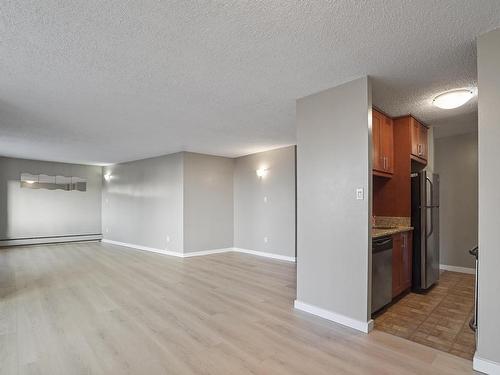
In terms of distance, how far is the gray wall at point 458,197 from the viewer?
16.4 feet

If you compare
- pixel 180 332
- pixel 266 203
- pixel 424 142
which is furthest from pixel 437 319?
pixel 266 203

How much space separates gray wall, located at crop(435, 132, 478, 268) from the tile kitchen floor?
1095mm

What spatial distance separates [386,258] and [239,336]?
1.91 meters

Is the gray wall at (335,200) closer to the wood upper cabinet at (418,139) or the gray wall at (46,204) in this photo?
the wood upper cabinet at (418,139)

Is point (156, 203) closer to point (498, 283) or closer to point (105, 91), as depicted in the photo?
point (105, 91)

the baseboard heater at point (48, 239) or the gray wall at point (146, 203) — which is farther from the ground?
the gray wall at point (146, 203)

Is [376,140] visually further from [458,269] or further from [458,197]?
[458,269]

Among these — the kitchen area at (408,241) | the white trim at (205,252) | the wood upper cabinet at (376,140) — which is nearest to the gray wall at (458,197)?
the kitchen area at (408,241)

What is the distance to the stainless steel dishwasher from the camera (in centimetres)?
301

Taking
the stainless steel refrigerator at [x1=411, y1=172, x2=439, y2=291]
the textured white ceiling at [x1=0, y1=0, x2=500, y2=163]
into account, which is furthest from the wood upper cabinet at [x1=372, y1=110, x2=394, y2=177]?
the stainless steel refrigerator at [x1=411, y1=172, x2=439, y2=291]

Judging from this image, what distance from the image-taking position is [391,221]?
4.16 m

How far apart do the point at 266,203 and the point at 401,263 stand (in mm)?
3585

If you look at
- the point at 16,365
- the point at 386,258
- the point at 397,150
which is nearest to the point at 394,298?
the point at 386,258

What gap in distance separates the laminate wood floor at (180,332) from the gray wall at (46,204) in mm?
4339
